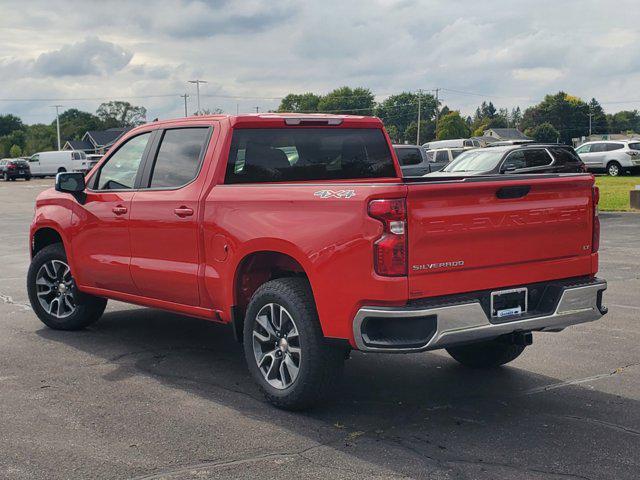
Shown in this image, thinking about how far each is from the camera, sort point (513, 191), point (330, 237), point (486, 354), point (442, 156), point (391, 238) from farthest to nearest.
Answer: point (442, 156), point (486, 354), point (513, 191), point (330, 237), point (391, 238)

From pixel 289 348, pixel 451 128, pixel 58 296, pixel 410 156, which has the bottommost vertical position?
pixel 58 296

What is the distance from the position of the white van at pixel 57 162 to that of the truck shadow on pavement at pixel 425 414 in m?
56.5

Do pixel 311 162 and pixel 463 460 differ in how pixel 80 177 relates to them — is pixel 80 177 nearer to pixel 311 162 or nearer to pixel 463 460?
pixel 311 162

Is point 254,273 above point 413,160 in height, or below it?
below

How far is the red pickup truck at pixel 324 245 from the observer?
15.3 feet

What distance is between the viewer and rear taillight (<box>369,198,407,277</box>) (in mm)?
4562

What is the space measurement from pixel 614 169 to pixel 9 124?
5901 inches

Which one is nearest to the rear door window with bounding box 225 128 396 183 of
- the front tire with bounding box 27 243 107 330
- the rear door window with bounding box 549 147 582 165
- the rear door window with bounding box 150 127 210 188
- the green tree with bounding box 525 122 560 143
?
the rear door window with bounding box 150 127 210 188

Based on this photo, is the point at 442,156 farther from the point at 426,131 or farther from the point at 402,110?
the point at 402,110

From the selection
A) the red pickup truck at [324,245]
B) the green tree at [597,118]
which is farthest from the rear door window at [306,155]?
the green tree at [597,118]

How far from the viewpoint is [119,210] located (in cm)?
677

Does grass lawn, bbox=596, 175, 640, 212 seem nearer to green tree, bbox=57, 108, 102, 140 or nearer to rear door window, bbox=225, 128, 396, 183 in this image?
rear door window, bbox=225, 128, 396, 183

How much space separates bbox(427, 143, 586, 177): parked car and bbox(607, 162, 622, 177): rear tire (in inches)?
815

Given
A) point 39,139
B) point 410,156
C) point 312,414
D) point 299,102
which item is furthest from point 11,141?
point 312,414
